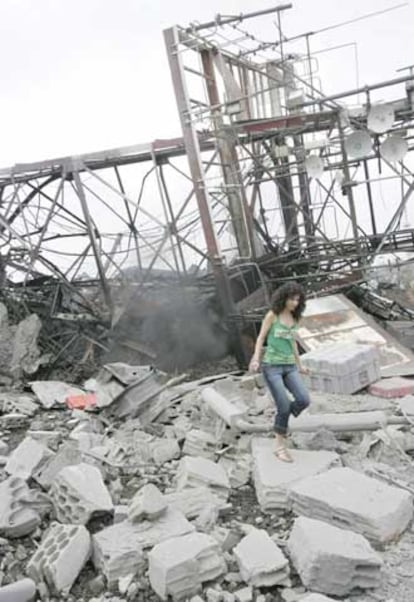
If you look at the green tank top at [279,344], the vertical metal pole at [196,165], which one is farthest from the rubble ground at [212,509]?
the vertical metal pole at [196,165]

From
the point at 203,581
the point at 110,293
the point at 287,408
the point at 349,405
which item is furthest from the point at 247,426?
the point at 110,293

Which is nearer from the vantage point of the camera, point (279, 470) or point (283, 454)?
point (279, 470)

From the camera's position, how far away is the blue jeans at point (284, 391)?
498 cm

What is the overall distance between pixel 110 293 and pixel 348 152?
16.7ft

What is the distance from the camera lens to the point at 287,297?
198 inches

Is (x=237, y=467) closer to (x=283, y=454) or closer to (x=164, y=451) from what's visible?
(x=283, y=454)

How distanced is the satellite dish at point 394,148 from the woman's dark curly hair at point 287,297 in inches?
226

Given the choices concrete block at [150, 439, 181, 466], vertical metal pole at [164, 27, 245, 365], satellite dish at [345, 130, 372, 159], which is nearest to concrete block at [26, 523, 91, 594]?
concrete block at [150, 439, 181, 466]

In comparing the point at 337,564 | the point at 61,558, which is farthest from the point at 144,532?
the point at 337,564

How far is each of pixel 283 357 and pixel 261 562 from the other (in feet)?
6.90

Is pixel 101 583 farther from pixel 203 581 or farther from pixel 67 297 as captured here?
pixel 67 297

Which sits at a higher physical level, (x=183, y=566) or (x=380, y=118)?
(x=380, y=118)

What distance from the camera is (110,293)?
10867 mm

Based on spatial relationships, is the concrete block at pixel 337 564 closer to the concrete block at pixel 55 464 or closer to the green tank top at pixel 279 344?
the green tank top at pixel 279 344
